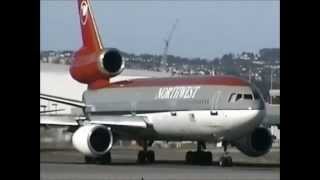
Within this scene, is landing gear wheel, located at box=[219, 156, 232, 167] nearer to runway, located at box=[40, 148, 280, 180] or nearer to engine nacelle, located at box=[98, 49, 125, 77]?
runway, located at box=[40, 148, 280, 180]

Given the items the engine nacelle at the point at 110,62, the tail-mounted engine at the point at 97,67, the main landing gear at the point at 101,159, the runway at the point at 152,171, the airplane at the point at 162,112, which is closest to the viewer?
the runway at the point at 152,171

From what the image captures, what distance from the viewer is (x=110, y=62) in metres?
32.9

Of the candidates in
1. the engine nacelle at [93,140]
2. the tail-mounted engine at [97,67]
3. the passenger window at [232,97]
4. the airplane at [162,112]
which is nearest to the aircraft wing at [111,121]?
the airplane at [162,112]

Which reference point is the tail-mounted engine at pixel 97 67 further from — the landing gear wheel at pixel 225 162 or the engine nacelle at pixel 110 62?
the landing gear wheel at pixel 225 162

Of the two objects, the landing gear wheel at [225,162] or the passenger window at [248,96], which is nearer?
the landing gear wheel at [225,162]

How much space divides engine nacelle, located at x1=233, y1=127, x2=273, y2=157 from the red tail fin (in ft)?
26.4

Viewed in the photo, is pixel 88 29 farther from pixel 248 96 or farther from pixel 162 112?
pixel 248 96

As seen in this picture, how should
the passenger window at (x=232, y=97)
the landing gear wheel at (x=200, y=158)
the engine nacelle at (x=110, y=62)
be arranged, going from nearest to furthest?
the passenger window at (x=232, y=97) < the landing gear wheel at (x=200, y=158) < the engine nacelle at (x=110, y=62)

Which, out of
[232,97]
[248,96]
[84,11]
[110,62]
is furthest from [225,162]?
[84,11]

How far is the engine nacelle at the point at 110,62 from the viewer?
32469 mm

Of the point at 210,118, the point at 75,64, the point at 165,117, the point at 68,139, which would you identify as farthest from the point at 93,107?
the point at 68,139
